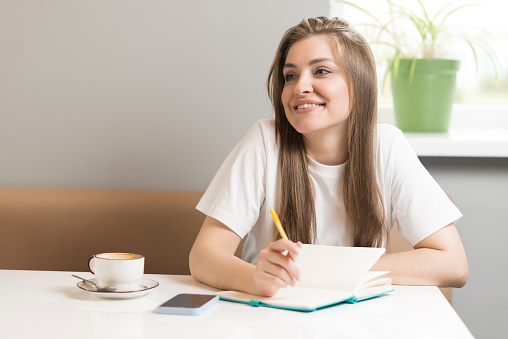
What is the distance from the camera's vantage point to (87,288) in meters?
1.20

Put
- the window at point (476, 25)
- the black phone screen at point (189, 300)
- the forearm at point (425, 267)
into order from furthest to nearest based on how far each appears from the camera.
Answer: the window at point (476, 25), the forearm at point (425, 267), the black phone screen at point (189, 300)

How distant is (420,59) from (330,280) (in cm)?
107

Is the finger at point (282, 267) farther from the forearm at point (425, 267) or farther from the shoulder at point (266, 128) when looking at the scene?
the shoulder at point (266, 128)

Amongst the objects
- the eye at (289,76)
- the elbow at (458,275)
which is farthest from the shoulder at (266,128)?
the elbow at (458,275)

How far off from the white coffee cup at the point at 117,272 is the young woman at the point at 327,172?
30 cm

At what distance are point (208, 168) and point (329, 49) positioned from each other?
0.66 m

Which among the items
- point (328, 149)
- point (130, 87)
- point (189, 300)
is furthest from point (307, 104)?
point (130, 87)

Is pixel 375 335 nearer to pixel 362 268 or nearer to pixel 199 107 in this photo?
pixel 362 268

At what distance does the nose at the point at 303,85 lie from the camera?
154 centimetres

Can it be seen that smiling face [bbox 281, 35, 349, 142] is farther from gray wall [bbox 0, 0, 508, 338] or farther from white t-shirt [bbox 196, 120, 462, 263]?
gray wall [bbox 0, 0, 508, 338]

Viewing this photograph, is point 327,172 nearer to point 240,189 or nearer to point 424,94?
point 240,189

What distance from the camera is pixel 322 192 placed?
1611mm

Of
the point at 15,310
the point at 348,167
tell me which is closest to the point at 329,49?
the point at 348,167

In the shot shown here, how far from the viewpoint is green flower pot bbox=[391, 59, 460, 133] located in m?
2.04
